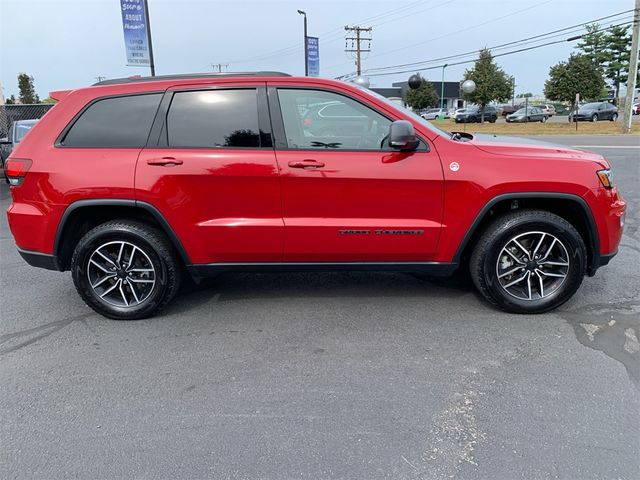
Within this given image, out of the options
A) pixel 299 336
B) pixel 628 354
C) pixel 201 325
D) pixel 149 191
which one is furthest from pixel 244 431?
pixel 628 354

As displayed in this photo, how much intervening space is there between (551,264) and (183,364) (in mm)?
2848

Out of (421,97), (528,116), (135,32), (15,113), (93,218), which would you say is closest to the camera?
(93,218)

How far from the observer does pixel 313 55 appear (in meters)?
25.3

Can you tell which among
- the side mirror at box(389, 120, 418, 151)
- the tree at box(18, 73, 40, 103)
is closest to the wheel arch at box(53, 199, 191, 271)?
the side mirror at box(389, 120, 418, 151)

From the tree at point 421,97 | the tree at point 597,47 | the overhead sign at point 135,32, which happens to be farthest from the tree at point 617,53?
the overhead sign at point 135,32

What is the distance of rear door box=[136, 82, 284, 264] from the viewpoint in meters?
3.56

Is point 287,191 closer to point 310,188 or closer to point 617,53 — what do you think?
point 310,188

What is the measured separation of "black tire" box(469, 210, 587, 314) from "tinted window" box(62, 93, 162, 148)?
2.74 meters

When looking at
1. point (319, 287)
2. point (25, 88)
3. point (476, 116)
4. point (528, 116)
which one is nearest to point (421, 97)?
point (476, 116)

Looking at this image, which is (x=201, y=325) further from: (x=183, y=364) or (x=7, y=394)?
(x=7, y=394)

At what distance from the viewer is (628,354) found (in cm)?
321

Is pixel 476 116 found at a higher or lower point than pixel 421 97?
lower

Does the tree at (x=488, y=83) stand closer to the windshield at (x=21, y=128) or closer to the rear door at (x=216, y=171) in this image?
the windshield at (x=21, y=128)

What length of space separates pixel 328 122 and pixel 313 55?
76.6 ft
